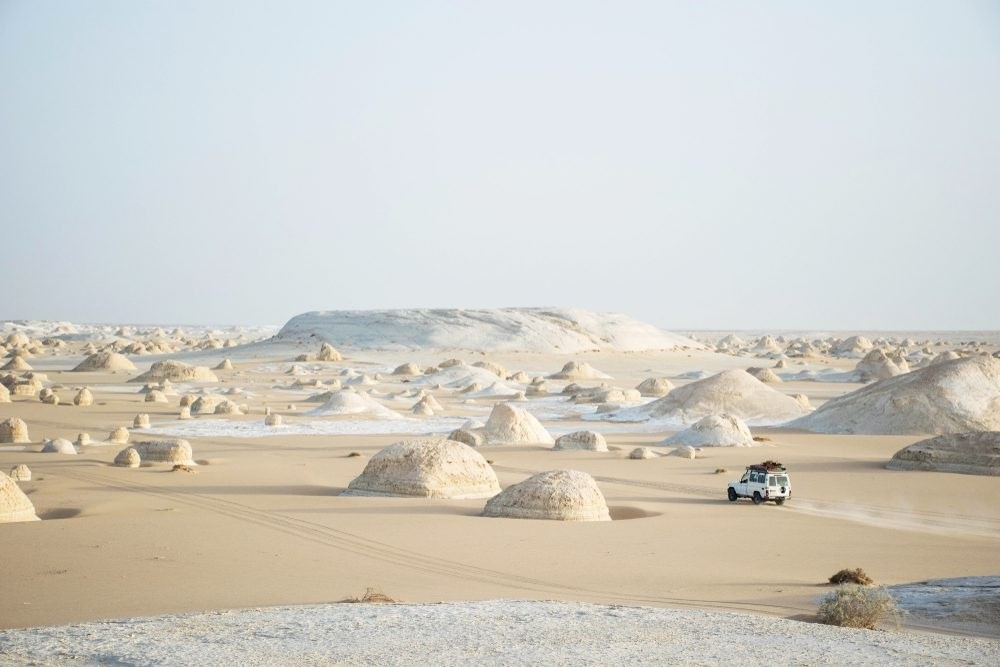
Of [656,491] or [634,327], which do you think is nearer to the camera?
[656,491]

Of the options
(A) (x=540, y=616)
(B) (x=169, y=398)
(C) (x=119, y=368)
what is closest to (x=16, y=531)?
(A) (x=540, y=616)

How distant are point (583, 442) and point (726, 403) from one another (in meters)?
9.61

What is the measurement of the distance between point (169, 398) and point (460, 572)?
28.9 meters

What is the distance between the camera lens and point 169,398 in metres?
37.9

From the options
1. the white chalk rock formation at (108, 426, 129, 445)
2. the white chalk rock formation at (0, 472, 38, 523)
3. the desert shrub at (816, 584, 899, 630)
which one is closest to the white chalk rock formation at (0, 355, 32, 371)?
the white chalk rock formation at (108, 426, 129, 445)

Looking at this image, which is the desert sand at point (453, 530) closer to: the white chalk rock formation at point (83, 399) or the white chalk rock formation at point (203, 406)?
the white chalk rock formation at point (203, 406)

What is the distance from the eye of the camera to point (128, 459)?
19.9 meters

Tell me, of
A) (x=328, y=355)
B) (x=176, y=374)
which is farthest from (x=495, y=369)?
(x=176, y=374)

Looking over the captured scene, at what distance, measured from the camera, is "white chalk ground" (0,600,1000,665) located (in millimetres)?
7086

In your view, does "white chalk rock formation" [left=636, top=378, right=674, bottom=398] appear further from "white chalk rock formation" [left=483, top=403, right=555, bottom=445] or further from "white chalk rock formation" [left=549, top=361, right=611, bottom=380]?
"white chalk rock formation" [left=483, top=403, right=555, bottom=445]

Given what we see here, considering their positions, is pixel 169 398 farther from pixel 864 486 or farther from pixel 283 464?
pixel 864 486

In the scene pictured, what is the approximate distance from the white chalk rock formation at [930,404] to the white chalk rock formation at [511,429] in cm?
842

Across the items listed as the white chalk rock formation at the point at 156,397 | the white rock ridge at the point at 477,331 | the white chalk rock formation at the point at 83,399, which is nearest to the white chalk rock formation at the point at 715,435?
the white chalk rock formation at the point at 156,397

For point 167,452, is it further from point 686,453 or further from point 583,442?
point 686,453
